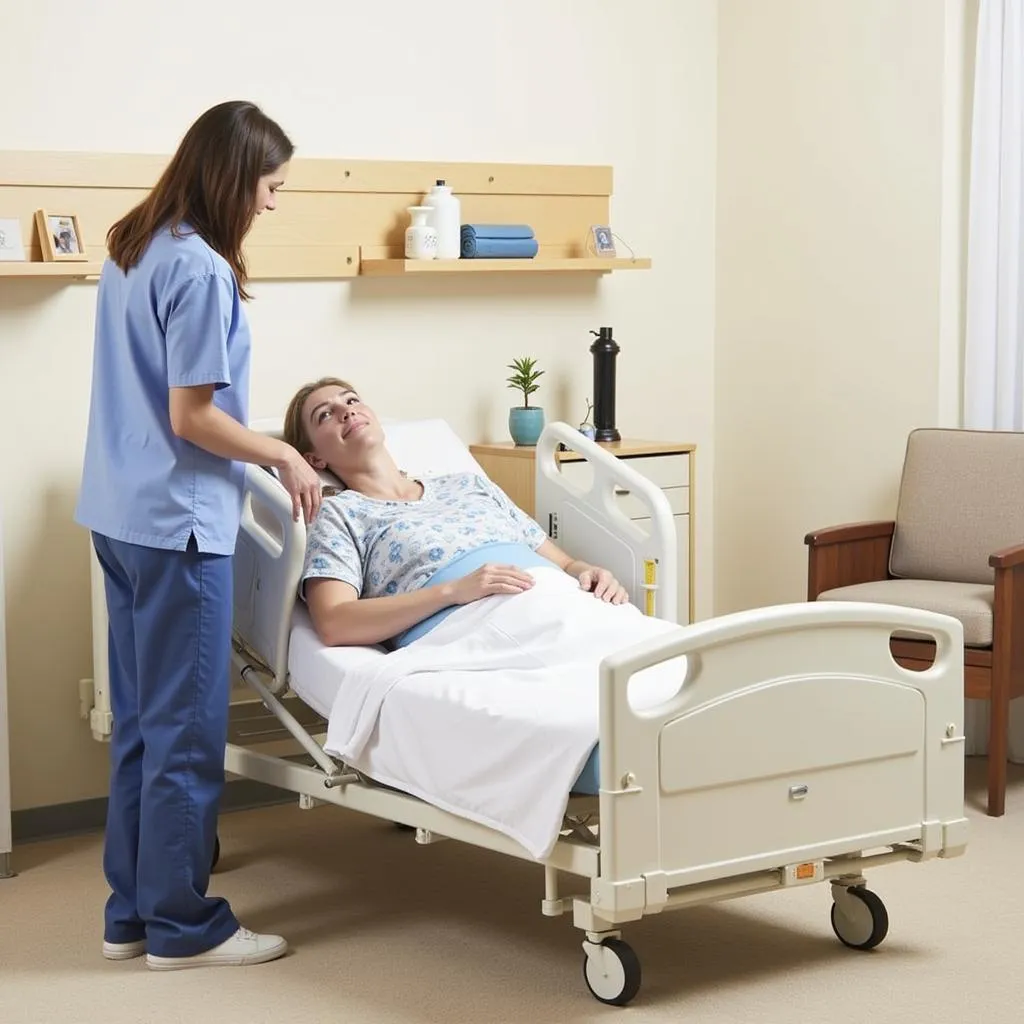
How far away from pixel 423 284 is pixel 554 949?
2.19 m

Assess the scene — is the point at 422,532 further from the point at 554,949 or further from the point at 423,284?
the point at 423,284

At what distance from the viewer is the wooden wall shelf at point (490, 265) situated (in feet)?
15.2

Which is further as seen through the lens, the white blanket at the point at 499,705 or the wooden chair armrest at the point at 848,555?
the wooden chair armrest at the point at 848,555

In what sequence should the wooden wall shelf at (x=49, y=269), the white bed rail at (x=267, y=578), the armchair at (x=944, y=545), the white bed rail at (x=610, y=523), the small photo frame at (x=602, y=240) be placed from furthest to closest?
1. the small photo frame at (x=602, y=240)
2. the armchair at (x=944, y=545)
3. the wooden wall shelf at (x=49, y=269)
4. the white bed rail at (x=610, y=523)
5. the white bed rail at (x=267, y=578)

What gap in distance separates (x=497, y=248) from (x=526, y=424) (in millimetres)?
512

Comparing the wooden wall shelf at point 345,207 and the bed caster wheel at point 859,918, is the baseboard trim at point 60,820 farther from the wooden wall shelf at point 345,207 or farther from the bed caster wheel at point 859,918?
the bed caster wheel at point 859,918

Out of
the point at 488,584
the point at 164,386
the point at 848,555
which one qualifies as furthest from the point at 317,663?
the point at 848,555

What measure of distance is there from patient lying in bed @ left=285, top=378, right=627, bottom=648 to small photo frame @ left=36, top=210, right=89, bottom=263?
75cm

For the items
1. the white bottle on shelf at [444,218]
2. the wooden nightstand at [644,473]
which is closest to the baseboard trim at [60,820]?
the wooden nightstand at [644,473]

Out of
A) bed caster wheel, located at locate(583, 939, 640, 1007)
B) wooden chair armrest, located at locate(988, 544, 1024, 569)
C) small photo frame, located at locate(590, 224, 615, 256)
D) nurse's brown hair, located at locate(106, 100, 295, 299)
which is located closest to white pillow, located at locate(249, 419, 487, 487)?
nurse's brown hair, located at locate(106, 100, 295, 299)

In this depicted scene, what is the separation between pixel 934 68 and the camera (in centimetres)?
487

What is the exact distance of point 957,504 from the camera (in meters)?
4.75

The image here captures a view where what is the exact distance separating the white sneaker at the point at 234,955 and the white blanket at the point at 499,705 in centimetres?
41

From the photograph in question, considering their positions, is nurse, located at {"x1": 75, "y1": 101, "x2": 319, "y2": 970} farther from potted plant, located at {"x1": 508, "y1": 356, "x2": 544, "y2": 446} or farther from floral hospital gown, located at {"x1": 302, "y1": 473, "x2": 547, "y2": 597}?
potted plant, located at {"x1": 508, "y1": 356, "x2": 544, "y2": 446}
